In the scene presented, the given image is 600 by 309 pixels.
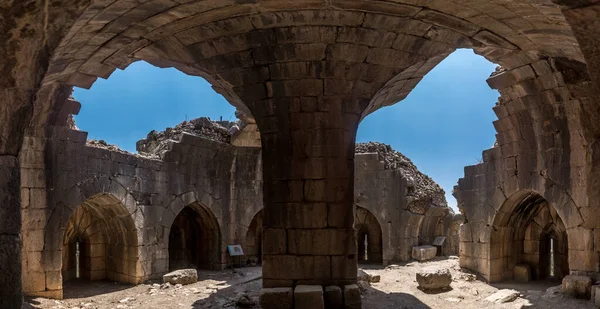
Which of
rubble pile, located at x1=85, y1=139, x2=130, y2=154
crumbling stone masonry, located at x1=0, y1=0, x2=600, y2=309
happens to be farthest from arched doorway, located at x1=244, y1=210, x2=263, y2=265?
crumbling stone masonry, located at x1=0, y1=0, x2=600, y2=309

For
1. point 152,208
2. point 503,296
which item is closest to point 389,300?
point 503,296

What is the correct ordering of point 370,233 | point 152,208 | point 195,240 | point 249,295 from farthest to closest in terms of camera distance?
point 370,233
point 195,240
point 152,208
point 249,295

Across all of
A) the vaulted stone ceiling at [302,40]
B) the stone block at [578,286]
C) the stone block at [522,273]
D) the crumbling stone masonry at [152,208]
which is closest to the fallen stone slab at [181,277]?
the crumbling stone masonry at [152,208]

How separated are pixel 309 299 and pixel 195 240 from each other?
1007 centimetres

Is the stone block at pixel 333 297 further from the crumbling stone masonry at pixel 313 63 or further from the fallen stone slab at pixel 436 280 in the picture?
the fallen stone slab at pixel 436 280

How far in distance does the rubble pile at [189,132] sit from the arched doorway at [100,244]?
2.64 m

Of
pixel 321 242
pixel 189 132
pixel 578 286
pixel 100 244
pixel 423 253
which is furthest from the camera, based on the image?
pixel 423 253

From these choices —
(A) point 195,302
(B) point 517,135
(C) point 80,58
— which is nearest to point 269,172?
(C) point 80,58

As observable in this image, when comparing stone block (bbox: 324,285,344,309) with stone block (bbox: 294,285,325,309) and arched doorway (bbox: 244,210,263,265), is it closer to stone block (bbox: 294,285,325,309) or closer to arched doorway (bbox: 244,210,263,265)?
stone block (bbox: 294,285,325,309)

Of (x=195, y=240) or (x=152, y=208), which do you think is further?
(x=195, y=240)

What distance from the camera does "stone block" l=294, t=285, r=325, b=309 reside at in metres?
6.60

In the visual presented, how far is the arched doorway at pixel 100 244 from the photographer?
482 inches

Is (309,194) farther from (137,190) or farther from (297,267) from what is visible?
(137,190)

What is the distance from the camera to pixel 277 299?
6730 mm
